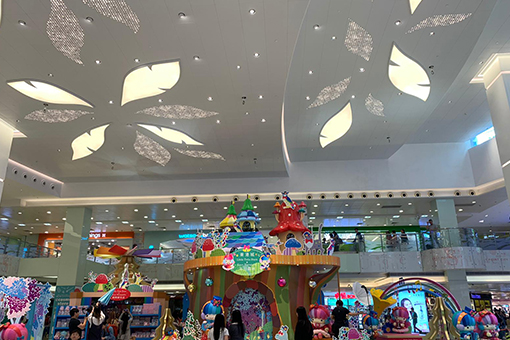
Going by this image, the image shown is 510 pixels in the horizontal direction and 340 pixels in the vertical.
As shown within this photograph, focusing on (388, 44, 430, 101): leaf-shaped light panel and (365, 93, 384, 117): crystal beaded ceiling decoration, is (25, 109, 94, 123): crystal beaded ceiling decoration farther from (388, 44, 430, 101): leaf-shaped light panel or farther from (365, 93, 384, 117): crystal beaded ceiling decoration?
(388, 44, 430, 101): leaf-shaped light panel

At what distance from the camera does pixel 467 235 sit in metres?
14.8

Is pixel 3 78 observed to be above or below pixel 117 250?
above

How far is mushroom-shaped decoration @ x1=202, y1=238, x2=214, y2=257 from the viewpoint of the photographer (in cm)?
910

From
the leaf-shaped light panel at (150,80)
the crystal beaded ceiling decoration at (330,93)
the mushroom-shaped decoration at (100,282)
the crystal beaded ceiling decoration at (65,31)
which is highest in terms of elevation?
the crystal beaded ceiling decoration at (330,93)

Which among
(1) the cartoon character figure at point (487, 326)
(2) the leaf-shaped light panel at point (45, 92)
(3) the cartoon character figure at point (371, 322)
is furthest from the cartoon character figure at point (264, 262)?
(2) the leaf-shaped light panel at point (45, 92)

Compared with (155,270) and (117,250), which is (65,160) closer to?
A: (117,250)

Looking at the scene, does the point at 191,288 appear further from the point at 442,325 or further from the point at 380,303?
the point at 442,325

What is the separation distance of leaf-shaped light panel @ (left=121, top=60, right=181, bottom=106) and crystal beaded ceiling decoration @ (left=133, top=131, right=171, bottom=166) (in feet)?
8.05

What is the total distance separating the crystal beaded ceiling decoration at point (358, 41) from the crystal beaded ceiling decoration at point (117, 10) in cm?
450

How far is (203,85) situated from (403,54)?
4984 millimetres

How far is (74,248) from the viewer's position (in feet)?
53.1

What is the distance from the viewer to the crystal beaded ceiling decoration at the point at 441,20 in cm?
821

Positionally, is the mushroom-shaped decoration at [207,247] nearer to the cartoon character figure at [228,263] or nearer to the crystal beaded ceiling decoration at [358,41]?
the cartoon character figure at [228,263]

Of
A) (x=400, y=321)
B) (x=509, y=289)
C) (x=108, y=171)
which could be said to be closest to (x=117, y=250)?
(x=108, y=171)
